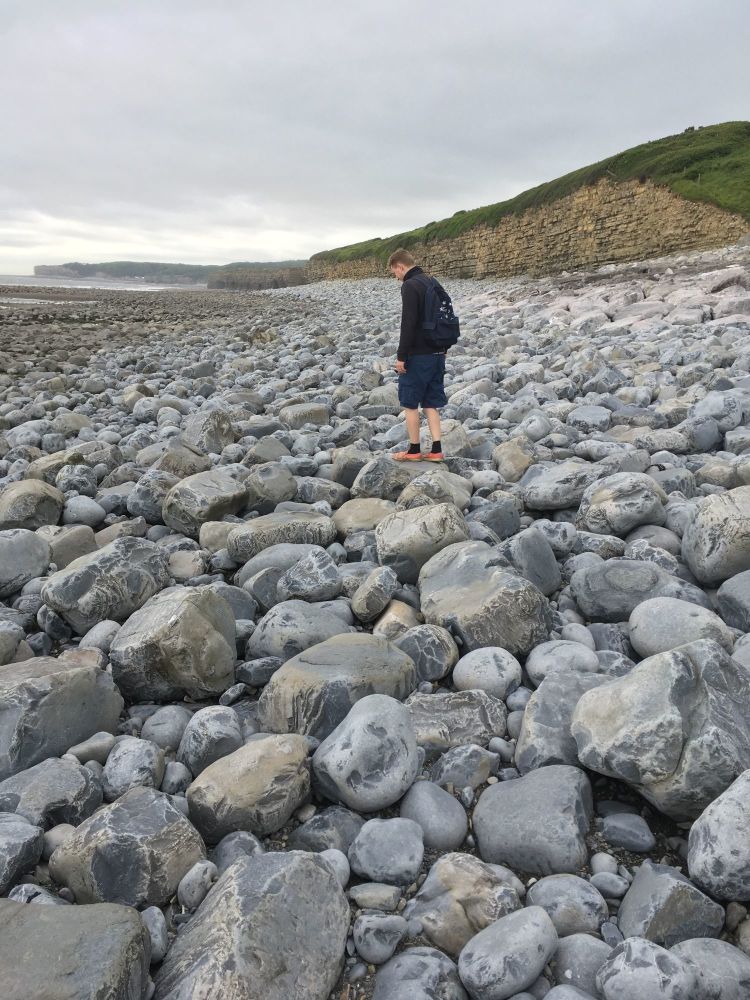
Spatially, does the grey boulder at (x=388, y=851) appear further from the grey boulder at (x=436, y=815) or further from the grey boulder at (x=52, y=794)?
the grey boulder at (x=52, y=794)

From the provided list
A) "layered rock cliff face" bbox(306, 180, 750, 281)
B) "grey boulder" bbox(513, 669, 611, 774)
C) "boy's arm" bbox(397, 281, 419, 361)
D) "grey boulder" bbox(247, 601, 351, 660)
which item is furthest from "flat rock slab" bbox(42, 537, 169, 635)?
"layered rock cliff face" bbox(306, 180, 750, 281)

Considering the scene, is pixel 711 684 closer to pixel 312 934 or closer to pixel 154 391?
pixel 312 934

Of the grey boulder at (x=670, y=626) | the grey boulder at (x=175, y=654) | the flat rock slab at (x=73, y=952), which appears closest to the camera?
the flat rock slab at (x=73, y=952)

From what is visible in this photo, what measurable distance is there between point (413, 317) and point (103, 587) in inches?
123

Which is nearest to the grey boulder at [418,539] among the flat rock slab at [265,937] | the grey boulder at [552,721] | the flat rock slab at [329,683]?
the flat rock slab at [329,683]

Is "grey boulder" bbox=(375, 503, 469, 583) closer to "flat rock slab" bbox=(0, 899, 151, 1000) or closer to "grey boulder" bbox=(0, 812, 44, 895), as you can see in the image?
"grey boulder" bbox=(0, 812, 44, 895)

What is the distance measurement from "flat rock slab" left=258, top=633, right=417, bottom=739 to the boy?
271cm

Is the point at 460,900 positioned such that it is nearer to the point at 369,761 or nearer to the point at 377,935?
the point at 377,935

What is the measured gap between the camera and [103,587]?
326 cm

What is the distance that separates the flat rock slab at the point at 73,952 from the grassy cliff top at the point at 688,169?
20.3 meters

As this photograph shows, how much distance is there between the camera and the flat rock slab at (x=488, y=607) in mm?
2752

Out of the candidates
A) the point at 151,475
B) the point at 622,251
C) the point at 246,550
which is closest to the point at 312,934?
the point at 246,550

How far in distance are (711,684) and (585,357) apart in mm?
6258

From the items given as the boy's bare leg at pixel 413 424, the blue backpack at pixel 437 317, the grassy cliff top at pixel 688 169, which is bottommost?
the boy's bare leg at pixel 413 424
